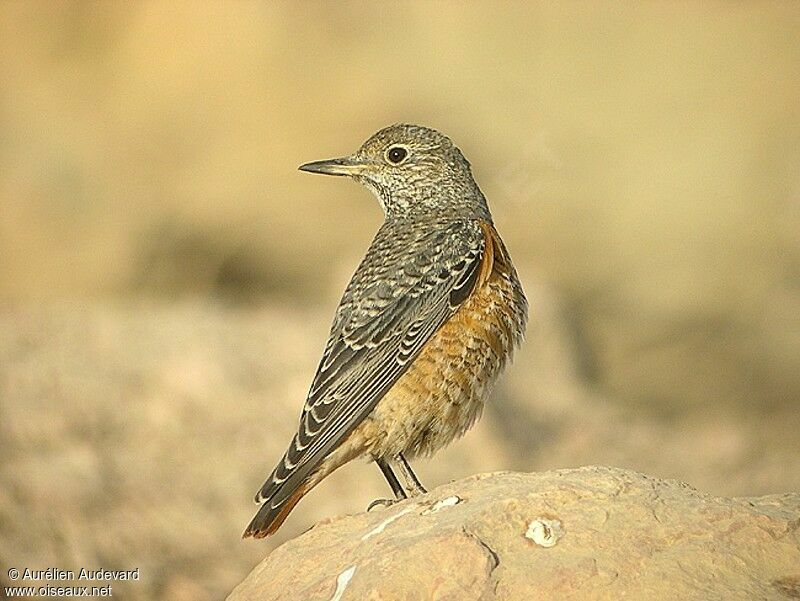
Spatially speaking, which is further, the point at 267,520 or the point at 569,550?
the point at 267,520

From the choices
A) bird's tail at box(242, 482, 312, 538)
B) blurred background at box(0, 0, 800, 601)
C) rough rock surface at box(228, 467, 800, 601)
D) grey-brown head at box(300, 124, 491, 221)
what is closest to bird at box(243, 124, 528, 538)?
bird's tail at box(242, 482, 312, 538)

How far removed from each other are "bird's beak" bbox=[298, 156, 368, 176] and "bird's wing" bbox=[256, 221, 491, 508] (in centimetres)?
54

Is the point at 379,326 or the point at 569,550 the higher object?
the point at 379,326

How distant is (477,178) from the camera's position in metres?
17.4

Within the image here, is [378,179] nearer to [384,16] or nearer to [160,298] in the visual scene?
[160,298]

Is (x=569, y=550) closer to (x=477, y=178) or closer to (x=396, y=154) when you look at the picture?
(x=396, y=154)

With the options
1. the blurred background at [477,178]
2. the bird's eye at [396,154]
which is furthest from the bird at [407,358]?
the blurred background at [477,178]

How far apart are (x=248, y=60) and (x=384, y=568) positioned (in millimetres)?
13784

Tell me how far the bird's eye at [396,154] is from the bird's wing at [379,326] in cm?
54

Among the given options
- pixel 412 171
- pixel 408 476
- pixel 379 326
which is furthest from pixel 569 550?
pixel 412 171

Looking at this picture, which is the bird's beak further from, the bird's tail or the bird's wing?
the bird's tail

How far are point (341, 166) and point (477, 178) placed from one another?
8.23m

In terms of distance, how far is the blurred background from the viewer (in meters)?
15.1

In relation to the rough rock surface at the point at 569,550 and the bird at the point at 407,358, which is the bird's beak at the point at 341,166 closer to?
the bird at the point at 407,358
